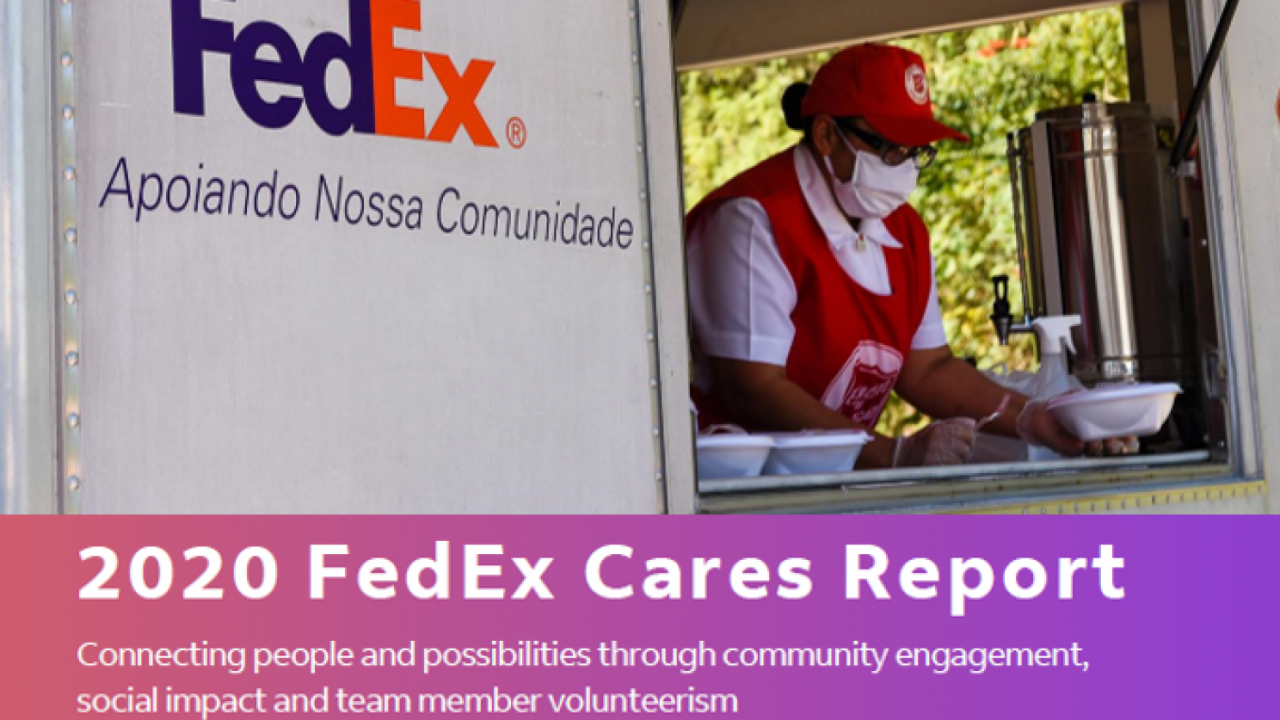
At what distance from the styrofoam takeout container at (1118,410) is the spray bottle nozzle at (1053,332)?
42cm

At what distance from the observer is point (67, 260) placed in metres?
1.64

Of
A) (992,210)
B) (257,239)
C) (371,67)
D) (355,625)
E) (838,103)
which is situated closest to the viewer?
(355,625)

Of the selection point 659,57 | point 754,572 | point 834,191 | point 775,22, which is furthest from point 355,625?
point 775,22

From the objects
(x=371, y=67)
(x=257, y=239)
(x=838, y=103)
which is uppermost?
(x=838, y=103)

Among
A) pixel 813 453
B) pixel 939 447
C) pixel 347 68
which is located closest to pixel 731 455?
pixel 813 453

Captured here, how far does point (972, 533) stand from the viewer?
1.79 metres

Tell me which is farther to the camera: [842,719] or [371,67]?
[371,67]

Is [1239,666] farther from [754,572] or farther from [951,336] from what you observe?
[951,336]

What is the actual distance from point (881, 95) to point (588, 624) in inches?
75.0

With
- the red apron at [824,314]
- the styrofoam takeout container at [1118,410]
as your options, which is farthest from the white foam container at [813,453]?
the styrofoam takeout container at [1118,410]

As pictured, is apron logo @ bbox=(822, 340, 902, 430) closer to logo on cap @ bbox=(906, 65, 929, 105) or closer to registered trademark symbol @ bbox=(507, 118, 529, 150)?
logo on cap @ bbox=(906, 65, 929, 105)

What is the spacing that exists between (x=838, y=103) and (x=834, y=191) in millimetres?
178

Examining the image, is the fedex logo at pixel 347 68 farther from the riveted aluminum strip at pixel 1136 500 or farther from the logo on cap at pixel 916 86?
the logo on cap at pixel 916 86

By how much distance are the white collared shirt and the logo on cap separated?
0.82 ft
